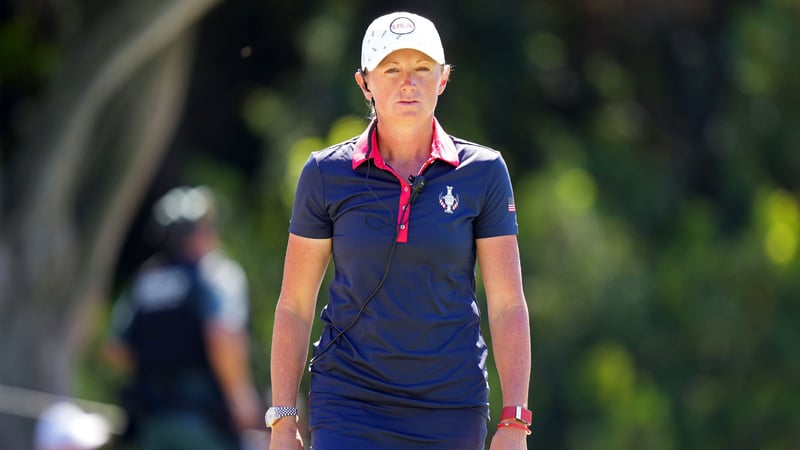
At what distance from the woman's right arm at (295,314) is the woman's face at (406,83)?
412 millimetres

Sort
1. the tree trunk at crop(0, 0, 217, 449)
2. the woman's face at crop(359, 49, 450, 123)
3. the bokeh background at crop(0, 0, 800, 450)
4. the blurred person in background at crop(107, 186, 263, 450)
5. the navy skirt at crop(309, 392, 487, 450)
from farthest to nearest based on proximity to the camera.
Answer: the bokeh background at crop(0, 0, 800, 450), the tree trunk at crop(0, 0, 217, 449), the blurred person in background at crop(107, 186, 263, 450), the woman's face at crop(359, 49, 450, 123), the navy skirt at crop(309, 392, 487, 450)

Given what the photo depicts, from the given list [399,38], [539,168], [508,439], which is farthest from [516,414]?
[539,168]

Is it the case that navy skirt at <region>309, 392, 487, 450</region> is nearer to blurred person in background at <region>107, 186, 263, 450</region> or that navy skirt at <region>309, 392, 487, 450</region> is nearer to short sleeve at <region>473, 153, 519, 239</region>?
short sleeve at <region>473, 153, 519, 239</region>

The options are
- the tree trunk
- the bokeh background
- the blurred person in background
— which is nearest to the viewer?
the blurred person in background

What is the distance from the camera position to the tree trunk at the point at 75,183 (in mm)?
9109

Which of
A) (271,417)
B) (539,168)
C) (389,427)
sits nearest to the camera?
(389,427)

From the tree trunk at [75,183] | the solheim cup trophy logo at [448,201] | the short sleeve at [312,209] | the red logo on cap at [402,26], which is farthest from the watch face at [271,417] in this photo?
the tree trunk at [75,183]

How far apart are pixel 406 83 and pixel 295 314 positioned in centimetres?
70

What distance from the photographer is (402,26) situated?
3.54m

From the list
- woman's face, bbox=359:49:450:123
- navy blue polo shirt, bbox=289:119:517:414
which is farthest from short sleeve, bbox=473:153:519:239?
woman's face, bbox=359:49:450:123

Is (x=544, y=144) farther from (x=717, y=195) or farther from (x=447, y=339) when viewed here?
(x=447, y=339)

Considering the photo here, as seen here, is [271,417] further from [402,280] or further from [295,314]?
[402,280]

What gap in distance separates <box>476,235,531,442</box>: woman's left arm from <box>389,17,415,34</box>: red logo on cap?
60 cm

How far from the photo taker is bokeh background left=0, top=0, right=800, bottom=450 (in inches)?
371
